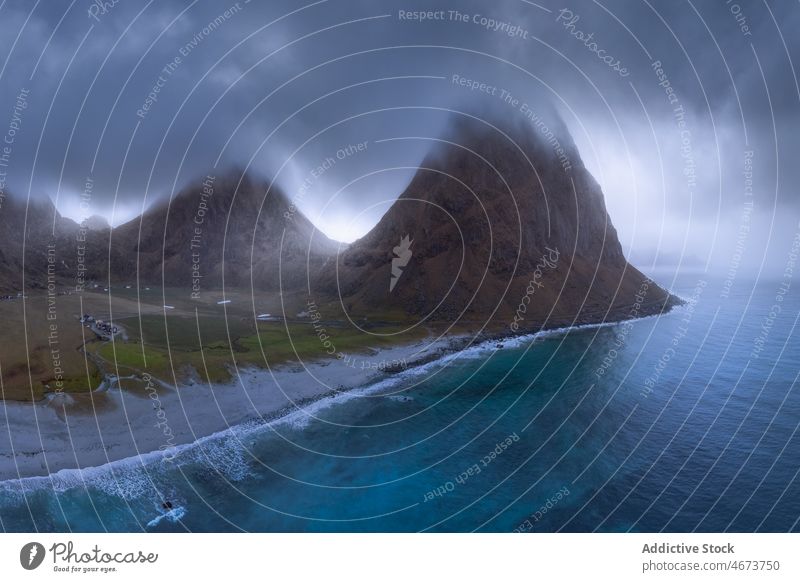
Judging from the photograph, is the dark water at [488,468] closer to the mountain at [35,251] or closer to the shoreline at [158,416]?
the shoreline at [158,416]

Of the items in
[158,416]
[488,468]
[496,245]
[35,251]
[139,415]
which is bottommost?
[488,468]

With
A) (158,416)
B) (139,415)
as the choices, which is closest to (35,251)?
(139,415)

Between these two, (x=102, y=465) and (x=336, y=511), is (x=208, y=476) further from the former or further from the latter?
(x=336, y=511)

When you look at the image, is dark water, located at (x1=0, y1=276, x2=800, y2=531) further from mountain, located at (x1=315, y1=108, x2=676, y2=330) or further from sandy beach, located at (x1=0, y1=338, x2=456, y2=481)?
mountain, located at (x1=315, y1=108, x2=676, y2=330)

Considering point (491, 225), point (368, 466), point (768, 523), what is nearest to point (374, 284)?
point (491, 225)

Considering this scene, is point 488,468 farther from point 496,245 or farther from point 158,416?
point 496,245
